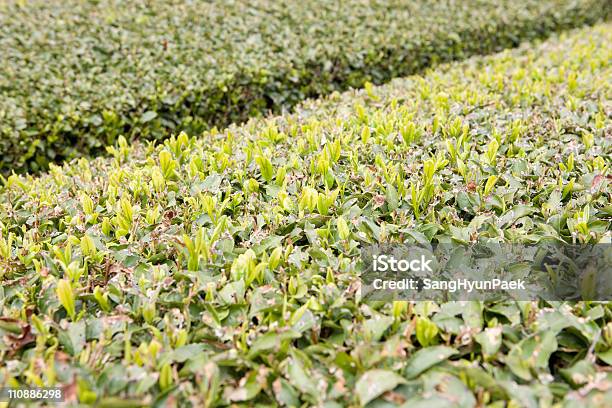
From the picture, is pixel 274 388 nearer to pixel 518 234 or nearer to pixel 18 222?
pixel 518 234

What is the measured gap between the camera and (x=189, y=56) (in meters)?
5.35

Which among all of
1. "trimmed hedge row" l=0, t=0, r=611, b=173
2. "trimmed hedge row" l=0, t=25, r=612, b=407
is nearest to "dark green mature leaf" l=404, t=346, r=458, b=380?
"trimmed hedge row" l=0, t=25, r=612, b=407

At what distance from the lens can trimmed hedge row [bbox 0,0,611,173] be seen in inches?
185

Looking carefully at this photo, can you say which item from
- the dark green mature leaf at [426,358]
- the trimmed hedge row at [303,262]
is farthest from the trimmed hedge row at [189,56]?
the dark green mature leaf at [426,358]

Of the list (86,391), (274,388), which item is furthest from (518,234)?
(86,391)

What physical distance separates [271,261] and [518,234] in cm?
93

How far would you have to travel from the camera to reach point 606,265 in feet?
6.58

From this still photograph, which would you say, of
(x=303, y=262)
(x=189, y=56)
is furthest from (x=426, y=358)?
(x=189, y=56)

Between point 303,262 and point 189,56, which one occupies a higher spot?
point 189,56

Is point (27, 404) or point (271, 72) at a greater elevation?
point (271, 72)

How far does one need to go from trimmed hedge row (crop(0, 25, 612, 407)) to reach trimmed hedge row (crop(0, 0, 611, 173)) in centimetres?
138

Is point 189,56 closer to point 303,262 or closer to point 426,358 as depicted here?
point 303,262

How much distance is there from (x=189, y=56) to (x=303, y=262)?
12.3 ft

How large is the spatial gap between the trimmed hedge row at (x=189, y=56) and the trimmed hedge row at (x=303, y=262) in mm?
1384
